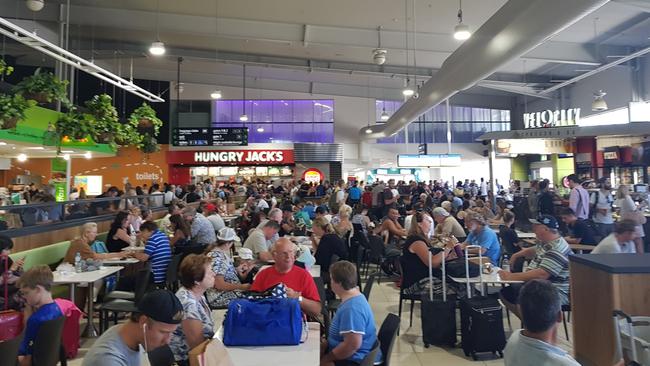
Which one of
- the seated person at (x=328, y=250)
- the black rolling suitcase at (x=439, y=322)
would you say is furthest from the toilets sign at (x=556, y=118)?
the black rolling suitcase at (x=439, y=322)

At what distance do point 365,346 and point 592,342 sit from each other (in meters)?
1.67

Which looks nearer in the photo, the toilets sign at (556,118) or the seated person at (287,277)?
the seated person at (287,277)

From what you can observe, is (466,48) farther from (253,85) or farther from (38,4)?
(253,85)

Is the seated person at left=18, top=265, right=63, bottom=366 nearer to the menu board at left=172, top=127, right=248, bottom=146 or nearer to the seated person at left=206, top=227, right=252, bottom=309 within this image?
the seated person at left=206, top=227, right=252, bottom=309

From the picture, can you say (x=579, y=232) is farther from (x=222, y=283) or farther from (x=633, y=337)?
(x=222, y=283)

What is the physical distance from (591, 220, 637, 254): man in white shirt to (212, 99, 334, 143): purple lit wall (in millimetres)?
15642

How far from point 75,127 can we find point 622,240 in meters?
9.04

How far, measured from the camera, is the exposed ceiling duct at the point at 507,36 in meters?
4.53

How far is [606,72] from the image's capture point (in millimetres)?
12570

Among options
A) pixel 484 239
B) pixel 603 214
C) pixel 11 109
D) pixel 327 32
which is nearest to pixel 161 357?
pixel 484 239

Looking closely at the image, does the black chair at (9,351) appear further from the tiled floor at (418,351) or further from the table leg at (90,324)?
the table leg at (90,324)

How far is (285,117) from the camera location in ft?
63.5

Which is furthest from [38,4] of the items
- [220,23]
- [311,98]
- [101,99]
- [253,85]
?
[311,98]

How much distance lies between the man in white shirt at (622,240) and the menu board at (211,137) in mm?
12643
